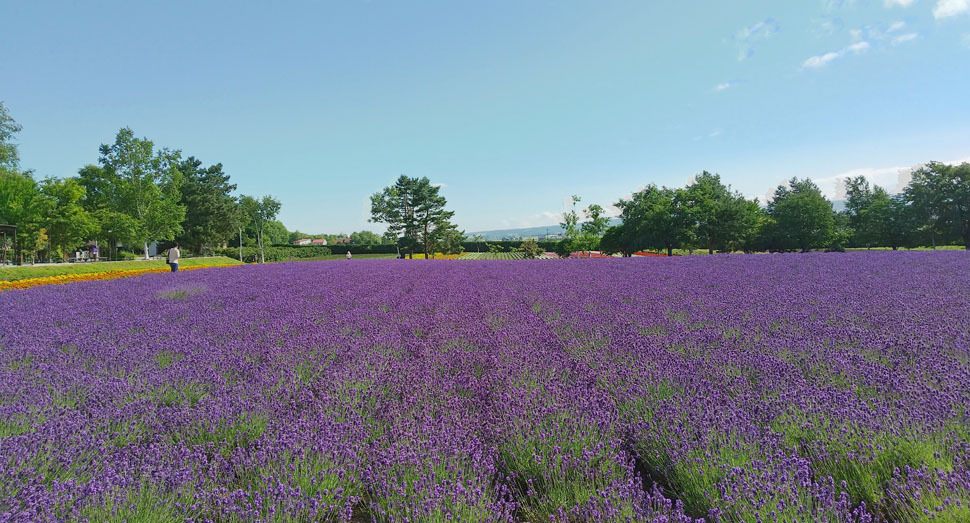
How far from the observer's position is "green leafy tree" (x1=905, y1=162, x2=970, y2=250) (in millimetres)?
30703

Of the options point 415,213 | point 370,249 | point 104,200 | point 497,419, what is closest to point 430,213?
point 415,213

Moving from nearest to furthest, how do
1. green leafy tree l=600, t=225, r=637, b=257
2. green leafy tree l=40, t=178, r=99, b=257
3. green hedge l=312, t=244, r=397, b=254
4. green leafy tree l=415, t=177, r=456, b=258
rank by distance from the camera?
green leafy tree l=40, t=178, r=99, b=257 → green leafy tree l=600, t=225, r=637, b=257 → green leafy tree l=415, t=177, r=456, b=258 → green hedge l=312, t=244, r=397, b=254

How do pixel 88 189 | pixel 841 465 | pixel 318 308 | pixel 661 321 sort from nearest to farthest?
pixel 841 465 < pixel 661 321 < pixel 318 308 < pixel 88 189

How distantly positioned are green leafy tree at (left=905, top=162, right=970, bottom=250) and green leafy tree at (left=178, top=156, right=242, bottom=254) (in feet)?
232

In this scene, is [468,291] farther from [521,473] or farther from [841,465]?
[841,465]

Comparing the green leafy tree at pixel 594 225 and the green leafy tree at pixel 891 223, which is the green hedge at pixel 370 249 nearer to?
the green leafy tree at pixel 594 225

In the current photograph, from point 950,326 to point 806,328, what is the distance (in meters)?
1.25

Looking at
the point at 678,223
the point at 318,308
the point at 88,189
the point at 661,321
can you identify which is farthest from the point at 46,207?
the point at 678,223

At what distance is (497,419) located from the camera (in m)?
2.47

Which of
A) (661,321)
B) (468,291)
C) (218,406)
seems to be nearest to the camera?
(218,406)

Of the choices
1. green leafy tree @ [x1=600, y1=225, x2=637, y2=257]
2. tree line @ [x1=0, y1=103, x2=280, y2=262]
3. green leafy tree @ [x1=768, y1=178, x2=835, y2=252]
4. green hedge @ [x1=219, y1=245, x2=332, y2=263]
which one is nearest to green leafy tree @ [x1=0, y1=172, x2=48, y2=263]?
tree line @ [x1=0, y1=103, x2=280, y2=262]

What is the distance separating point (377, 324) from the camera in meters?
4.93

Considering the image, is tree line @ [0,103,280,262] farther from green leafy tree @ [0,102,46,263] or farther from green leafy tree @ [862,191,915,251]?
green leafy tree @ [862,191,915,251]

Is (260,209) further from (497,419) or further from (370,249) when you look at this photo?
(497,419)
